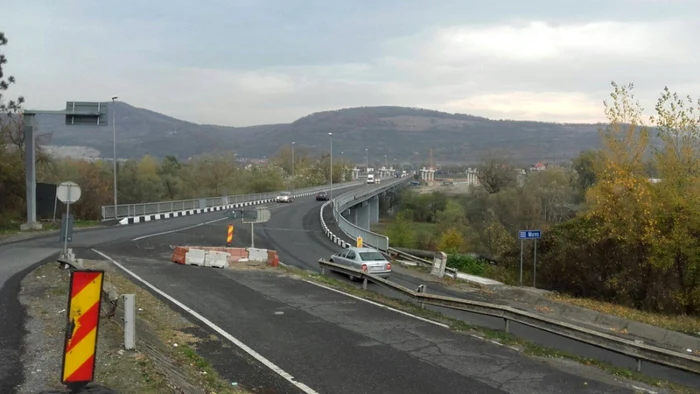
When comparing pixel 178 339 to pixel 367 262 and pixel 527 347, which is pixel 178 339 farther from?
pixel 367 262

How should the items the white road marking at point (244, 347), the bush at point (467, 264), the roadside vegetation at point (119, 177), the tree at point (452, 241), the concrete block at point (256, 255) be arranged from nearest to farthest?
1. the white road marking at point (244, 347)
2. the concrete block at point (256, 255)
3. the bush at point (467, 264)
4. the roadside vegetation at point (119, 177)
5. the tree at point (452, 241)

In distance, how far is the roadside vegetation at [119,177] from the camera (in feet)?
135

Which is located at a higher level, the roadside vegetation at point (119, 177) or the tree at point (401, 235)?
the roadside vegetation at point (119, 177)

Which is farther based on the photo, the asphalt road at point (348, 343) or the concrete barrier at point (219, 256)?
the concrete barrier at point (219, 256)

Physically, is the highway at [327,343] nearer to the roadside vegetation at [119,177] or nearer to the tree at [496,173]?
the roadside vegetation at [119,177]

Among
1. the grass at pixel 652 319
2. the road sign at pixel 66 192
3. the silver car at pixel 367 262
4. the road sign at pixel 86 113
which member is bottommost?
the grass at pixel 652 319

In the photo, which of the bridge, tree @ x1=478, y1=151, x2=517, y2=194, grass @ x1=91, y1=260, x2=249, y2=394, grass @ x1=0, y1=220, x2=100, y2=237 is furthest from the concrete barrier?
tree @ x1=478, y1=151, x2=517, y2=194

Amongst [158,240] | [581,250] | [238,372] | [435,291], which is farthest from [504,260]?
[238,372]

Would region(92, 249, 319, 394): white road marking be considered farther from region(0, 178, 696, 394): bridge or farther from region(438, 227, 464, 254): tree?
region(438, 227, 464, 254): tree

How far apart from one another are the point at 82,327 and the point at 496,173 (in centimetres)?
7992

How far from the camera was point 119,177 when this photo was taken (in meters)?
84.9

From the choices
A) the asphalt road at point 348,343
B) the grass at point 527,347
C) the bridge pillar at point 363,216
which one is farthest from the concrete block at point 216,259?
the bridge pillar at point 363,216

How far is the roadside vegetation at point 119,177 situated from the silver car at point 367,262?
22208 millimetres

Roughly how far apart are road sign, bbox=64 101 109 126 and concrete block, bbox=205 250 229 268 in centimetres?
1588
